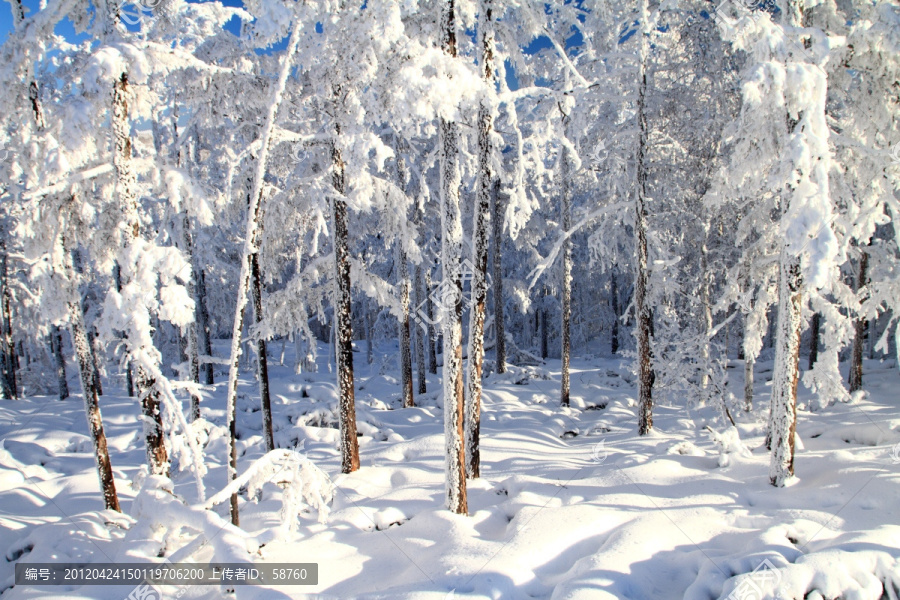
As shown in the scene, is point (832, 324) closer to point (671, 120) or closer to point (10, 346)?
point (671, 120)

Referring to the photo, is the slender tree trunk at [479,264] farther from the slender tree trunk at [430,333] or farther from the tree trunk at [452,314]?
the slender tree trunk at [430,333]

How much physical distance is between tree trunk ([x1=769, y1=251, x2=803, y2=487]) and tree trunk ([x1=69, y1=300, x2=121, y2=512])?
12067 mm

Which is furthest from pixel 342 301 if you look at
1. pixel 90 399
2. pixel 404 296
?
pixel 404 296

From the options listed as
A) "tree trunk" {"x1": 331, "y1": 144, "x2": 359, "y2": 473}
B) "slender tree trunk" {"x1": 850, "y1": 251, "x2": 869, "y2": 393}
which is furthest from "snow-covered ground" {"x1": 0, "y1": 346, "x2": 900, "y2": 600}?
"tree trunk" {"x1": 331, "y1": 144, "x2": 359, "y2": 473}

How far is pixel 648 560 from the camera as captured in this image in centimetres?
632

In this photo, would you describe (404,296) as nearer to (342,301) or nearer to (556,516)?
(342,301)

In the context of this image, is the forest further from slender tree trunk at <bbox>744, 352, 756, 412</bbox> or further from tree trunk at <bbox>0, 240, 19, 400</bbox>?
tree trunk at <bbox>0, 240, 19, 400</bbox>

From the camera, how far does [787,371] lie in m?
8.34

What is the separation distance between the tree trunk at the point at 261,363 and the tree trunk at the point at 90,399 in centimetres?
327

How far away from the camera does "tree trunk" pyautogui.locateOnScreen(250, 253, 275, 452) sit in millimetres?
11695

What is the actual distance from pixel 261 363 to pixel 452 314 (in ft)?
20.8

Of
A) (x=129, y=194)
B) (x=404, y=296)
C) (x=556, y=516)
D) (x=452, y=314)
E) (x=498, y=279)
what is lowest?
(x=556, y=516)

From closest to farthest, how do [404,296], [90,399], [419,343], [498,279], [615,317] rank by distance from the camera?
[90,399] < [404,296] < [419,343] < [498,279] < [615,317]

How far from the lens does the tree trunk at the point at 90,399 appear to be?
8508 millimetres
